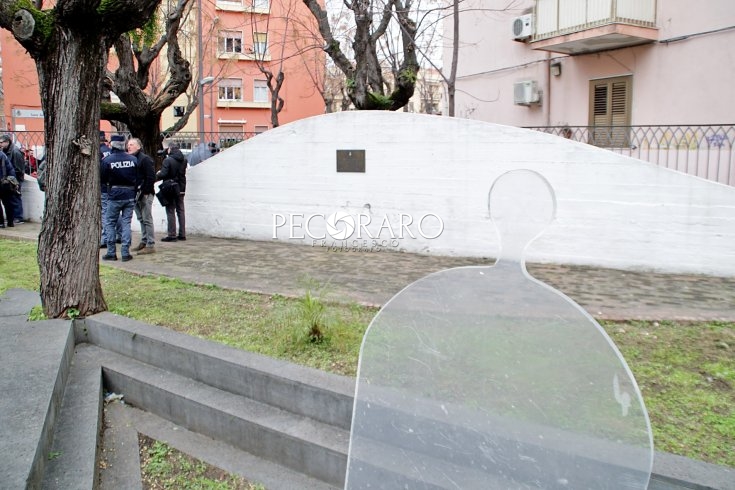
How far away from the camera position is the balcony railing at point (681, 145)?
9.29 m

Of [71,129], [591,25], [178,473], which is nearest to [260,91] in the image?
[591,25]

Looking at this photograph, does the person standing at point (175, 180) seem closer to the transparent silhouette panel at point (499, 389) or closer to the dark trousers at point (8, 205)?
the dark trousers at point (8, 205)

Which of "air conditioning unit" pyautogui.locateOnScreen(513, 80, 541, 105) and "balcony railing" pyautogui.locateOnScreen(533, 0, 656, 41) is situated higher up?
"balcony railing" pyautogui.locateOnScreen(533, 0, 656, 41)

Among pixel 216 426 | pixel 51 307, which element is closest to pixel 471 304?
pixel 216 426

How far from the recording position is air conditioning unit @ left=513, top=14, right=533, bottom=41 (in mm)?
15289

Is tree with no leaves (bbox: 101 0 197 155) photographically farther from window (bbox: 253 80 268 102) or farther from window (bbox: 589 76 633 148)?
window (bbox: 253 80 268 102)

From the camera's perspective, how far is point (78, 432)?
3850 mm

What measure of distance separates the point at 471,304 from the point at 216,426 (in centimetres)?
240

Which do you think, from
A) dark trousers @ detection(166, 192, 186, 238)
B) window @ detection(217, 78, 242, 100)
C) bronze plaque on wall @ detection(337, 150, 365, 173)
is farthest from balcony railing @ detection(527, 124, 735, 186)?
window @ detection(217, 78, 242, 100)

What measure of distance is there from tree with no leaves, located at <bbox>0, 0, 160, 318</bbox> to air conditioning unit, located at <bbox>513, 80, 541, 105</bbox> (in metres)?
12.2

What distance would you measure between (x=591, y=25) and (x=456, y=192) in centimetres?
689

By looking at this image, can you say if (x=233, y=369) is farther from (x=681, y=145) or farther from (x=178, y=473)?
(x=681, y=145)

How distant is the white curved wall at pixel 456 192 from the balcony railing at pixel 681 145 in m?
1.76

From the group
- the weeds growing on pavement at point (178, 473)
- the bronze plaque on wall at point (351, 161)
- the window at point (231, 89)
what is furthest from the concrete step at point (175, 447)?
the window at point (231, 89)
